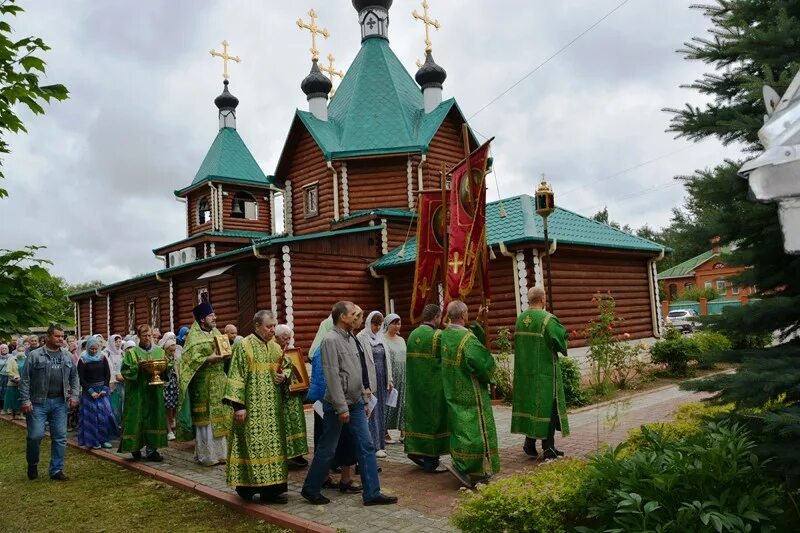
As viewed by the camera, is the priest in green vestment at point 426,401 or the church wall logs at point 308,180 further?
the church wall logs at point 308,180

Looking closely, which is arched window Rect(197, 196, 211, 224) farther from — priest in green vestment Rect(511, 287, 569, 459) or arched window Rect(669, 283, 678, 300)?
arched window Rect(669, 283, 678, 300)

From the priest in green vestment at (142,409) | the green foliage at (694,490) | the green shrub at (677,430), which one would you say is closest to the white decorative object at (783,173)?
the green foliage at (694,490)

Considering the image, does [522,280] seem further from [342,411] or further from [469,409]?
[342,411]

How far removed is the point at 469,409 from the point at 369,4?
20150 mm

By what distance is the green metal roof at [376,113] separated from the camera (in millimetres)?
18969

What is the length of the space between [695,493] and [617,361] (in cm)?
846

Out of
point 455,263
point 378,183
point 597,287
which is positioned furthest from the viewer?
point 378,183

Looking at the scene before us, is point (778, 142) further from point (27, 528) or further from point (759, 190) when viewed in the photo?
point (27, 528)

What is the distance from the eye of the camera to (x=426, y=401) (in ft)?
21.9

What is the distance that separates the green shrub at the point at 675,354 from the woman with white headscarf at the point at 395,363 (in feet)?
→ 24.2

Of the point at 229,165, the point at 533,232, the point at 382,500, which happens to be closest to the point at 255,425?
the point at 382,500

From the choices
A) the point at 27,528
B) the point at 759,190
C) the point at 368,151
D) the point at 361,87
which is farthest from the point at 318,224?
the point at 759,190

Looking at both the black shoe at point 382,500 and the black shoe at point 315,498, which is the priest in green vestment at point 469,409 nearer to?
the black shoe at point 382,500

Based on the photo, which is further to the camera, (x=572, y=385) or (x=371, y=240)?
(x=371, y=240)
